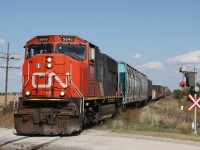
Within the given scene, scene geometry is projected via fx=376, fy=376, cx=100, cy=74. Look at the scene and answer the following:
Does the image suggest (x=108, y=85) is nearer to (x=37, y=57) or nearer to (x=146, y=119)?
(x=146, y=119)

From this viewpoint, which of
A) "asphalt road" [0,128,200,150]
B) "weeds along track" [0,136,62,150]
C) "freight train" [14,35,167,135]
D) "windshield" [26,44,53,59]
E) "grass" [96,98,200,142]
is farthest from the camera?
"grass" [96,98,200,142]

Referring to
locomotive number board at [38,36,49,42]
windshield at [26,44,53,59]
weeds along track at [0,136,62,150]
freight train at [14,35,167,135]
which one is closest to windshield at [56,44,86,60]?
freight train at [14,35,167,135]

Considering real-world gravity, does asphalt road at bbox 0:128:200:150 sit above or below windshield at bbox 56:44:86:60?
below

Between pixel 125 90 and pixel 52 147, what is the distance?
15.6m

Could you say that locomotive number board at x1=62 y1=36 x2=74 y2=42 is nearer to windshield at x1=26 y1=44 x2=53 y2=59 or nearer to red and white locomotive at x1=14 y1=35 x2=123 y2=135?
red and white locomotive at x1=14 y1=35 x2=123 y2=135

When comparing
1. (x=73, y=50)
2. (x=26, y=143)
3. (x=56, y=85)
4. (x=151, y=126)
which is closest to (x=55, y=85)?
(x=56, y=85)

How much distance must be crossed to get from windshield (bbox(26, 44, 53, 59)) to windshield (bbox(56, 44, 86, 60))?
1.15 ft

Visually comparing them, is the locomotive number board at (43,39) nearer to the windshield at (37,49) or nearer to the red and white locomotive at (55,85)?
the red and white locomotive at (55,85)

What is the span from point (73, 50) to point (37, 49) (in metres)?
1.41

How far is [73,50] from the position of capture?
48.6ft

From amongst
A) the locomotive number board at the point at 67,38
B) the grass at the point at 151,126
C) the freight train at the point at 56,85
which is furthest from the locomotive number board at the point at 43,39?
the grass at the point at 151,126

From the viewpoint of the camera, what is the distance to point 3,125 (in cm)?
1706

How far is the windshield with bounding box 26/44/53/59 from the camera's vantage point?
1461 centimetres

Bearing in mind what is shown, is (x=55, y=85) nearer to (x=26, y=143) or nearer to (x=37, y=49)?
(x=37, y=49)
